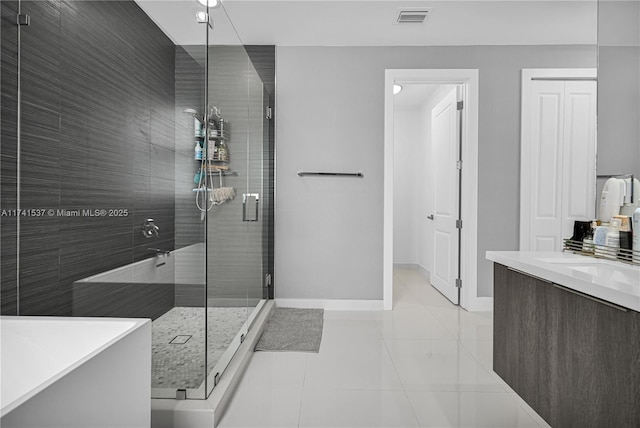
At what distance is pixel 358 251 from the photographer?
384cm

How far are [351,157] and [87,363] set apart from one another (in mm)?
3178

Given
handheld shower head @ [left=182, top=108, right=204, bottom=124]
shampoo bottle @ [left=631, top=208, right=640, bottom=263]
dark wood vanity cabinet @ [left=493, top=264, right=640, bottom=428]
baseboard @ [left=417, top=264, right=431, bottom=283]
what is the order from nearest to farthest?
dark wood vanity cabinet @ [left=493, top=264, right=640, bottom=428]
shampoo bottle @ [left=631, top=208, right=640, bottom=263]
handheld shower head @ [left=182, top=108, right=204, bottom=124]
baseboard @ [left=417, top=264, right=431, bottom=283]

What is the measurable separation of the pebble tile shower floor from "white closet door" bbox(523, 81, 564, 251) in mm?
3309

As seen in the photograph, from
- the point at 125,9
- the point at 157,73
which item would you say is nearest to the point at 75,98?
the point at 157,73

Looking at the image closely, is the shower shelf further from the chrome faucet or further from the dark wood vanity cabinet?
the dark wood vanity cabinet

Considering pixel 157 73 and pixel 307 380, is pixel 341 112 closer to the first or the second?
pixel 157 73

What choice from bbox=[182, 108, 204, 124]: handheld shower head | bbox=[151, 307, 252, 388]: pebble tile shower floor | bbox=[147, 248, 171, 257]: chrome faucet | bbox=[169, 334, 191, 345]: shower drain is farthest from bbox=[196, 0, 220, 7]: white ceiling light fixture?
bbox=[169, 334, 191, 345]: shower drain

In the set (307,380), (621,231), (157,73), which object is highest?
(157,73)

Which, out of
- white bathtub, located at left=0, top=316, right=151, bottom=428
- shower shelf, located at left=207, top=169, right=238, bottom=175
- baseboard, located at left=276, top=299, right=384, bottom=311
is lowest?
baseboard, located at left=276, top=299, right=384, bottom=311

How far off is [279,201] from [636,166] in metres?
2.81

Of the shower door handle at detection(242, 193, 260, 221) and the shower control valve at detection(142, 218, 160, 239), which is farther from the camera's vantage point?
the shower door handle at detection(242, 193, 260, 221)

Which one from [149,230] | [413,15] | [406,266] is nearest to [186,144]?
[149,230]

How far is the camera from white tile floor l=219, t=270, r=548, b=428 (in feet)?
6.14

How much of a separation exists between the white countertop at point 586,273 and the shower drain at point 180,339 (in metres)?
1.61
